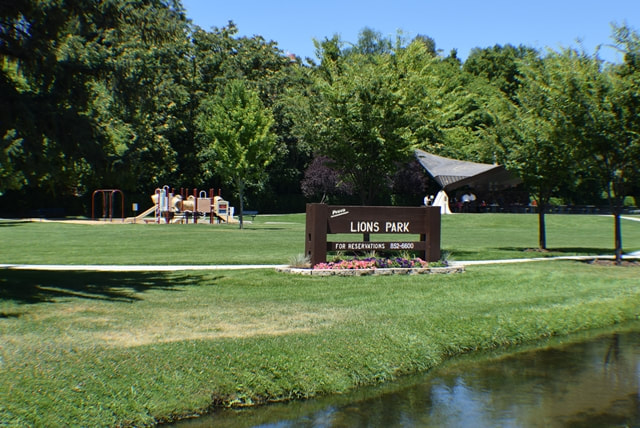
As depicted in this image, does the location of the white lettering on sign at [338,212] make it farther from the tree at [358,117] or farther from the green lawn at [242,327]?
the tree at [358,117]

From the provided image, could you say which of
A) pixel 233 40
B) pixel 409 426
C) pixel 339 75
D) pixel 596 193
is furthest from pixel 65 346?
pixel 596 193

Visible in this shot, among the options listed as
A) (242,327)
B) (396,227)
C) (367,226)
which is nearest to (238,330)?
(242,327)

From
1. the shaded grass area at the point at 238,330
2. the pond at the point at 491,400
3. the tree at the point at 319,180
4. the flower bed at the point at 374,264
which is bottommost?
the pond at the point at 491,400

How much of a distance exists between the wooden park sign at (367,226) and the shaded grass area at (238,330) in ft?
3.31

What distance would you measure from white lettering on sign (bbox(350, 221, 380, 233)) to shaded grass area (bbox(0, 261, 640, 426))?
47.4 inches

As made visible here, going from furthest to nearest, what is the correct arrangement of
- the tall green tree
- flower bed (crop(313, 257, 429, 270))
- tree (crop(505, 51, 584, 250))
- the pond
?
1. tree (crop(505, 51, 584, 250))
2. flower bed (crop(313, 257, 429, 270))
3. the tall green tree
4. the pond

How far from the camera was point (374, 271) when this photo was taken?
14688 millimetres

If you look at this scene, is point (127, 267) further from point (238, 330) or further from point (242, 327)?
point (238, 330)

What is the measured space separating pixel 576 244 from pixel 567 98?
10688mm

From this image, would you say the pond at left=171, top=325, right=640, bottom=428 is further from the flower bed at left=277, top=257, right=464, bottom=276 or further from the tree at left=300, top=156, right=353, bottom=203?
the tree at left=300, top=156, right=353, bottom=203

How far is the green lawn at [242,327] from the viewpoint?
6.44 m

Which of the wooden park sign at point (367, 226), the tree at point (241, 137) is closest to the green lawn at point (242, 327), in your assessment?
the wooden park sign at point (367, 226)

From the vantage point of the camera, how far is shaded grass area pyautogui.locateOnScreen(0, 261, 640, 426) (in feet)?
21.1

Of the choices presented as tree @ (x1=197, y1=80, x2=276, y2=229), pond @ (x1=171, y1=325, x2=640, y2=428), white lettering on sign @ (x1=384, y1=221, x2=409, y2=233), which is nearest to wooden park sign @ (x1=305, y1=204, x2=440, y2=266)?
white lettering on sign @ (x1=384, y1=221, x2=409, y2=233)
